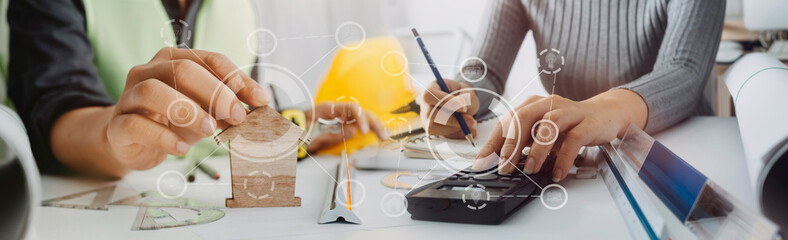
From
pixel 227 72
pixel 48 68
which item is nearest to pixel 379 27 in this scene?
pixel 227 72

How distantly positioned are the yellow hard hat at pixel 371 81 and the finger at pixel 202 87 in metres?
0.07

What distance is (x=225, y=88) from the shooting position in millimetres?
397

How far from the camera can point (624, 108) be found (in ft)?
1.30

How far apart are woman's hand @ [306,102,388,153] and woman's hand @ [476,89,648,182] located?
9 cm

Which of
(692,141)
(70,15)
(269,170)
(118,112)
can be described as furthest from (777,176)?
(70,15)

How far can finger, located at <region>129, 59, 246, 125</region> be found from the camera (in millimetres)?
385

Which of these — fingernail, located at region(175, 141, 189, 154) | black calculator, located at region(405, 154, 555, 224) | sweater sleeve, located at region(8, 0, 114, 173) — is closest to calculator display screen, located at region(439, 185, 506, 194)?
black calculator, located at region(405, 154, 555, 224)

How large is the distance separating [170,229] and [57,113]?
0.28 meters

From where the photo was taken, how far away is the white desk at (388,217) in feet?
1.13

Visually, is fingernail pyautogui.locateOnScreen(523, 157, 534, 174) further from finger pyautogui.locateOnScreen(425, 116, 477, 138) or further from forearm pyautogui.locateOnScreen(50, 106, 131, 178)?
forearm pyautogui.locateOnScreen(50, 106, 131, 178)
